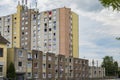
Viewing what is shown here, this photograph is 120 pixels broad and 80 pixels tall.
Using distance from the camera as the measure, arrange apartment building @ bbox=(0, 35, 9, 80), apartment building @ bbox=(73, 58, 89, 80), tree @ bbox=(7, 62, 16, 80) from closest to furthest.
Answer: apartment building @ bbox=(0, 35, 9, 80) < tree @ bbox=(7, 62, 16, 80) < apartment building @ bbox=(73, 58, 89, 80)

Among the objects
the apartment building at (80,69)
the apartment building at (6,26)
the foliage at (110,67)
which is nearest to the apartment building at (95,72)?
the apartment building at (80,69)

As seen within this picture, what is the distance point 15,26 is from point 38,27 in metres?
11.1

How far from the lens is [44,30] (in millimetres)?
126188

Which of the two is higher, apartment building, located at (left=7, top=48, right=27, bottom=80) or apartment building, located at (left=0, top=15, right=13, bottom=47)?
apartment building, located at (left=0, top=15, right=13, bottom=47)

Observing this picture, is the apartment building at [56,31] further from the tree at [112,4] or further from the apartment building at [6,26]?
the tree at [112,4]

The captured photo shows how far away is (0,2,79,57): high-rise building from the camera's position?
394 feet

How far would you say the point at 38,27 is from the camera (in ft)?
420

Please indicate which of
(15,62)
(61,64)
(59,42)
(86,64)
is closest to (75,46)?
(59,42)

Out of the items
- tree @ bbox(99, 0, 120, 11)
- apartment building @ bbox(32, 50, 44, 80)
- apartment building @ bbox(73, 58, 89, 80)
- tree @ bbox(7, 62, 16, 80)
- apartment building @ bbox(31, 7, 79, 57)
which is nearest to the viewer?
tree @ bbox(99, 0, 120, 11)

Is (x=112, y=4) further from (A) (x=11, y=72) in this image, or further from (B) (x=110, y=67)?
(B) (x=110, y=67)

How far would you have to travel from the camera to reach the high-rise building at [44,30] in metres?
120

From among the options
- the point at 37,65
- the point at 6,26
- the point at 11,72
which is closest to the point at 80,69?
the point at 37,65

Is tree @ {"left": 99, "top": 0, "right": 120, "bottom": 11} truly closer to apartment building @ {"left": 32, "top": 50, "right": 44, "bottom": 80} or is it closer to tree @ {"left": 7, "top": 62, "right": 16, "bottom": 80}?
tree @ {"left": 7, "top": 62, "right": 16, "bottom": 80}

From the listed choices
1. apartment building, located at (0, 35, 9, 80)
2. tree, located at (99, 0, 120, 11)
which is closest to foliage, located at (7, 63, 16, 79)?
apartment building, located at (0, 35, 9, 80)
